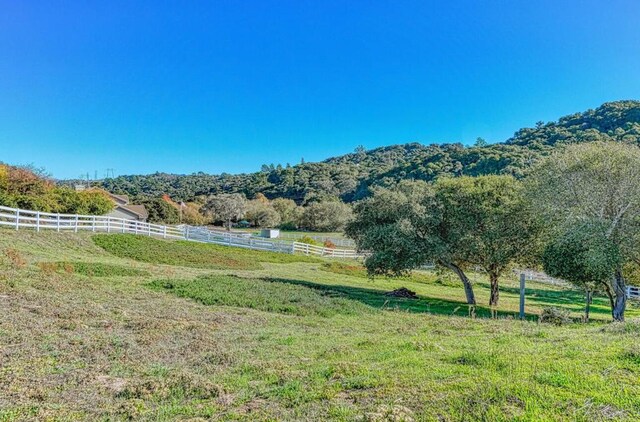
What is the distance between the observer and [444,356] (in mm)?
6523

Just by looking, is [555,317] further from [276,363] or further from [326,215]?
[326,215]

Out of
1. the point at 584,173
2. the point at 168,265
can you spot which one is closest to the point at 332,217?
the point at 168,265

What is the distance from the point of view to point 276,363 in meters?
6.63

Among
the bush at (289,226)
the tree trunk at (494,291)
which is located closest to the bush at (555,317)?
the tree trunk at (494,291)

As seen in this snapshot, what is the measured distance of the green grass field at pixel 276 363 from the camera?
4422mm

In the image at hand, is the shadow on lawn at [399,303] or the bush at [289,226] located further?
the bush at [289,226]

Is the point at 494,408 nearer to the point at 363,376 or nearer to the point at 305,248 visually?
the point at 363,376

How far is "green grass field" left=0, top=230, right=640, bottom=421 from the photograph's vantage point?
14.5ft

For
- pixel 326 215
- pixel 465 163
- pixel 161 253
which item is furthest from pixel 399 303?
pixel 465 163

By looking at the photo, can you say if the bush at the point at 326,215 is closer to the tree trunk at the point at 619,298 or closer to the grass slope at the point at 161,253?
the grass slope at the point at 161,253

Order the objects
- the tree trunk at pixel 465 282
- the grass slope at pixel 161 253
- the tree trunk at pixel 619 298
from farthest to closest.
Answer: the grass slope at pixel 161 253
the tree trunk at pixel 465 282
the tree trunk at pixel 619 298

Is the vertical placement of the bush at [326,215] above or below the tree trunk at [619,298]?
above

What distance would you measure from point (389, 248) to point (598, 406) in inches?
634

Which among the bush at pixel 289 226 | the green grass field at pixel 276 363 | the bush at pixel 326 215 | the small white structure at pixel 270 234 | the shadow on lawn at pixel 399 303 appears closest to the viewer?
the green grass field at pixel 276 363
